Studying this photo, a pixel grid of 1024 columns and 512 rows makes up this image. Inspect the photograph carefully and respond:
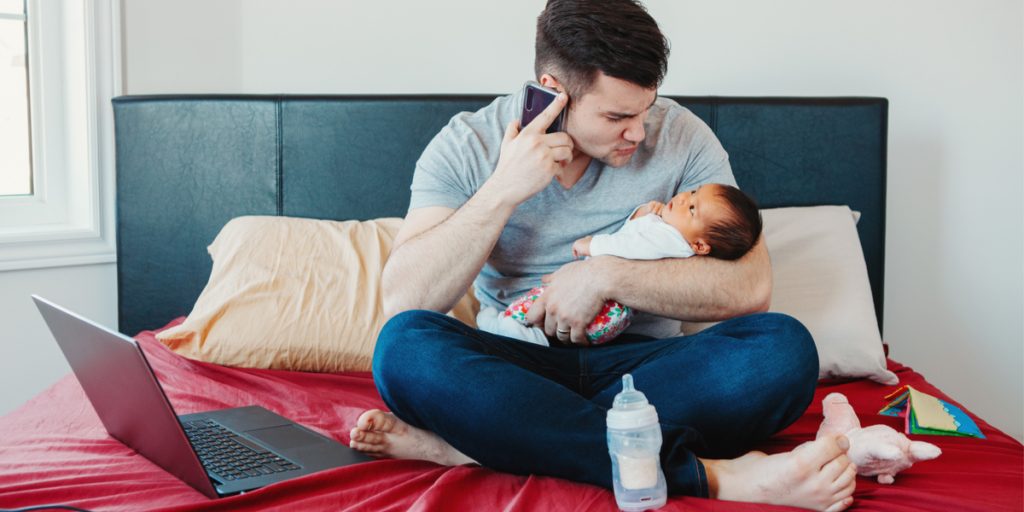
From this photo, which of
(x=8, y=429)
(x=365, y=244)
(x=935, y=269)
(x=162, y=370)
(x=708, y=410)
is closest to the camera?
(x=708, y=410)

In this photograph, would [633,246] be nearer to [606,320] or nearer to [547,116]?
[606,320]

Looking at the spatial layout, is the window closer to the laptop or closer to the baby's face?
the laptop

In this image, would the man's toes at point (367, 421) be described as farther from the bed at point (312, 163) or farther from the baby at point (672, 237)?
the bed at point (312, 163)

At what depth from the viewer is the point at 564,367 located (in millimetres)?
1602

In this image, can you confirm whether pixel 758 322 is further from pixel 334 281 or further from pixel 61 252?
pixel 61 252

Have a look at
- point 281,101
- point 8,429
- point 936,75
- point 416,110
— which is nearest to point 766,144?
point 936,75

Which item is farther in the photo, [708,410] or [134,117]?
[134,117]

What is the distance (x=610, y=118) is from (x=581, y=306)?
332mm

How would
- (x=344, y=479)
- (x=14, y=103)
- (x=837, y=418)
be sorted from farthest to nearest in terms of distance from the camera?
(x=14, y=103) < (x=837, y=418) < (x=344, y=479)

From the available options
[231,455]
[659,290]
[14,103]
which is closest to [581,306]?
[659,290]

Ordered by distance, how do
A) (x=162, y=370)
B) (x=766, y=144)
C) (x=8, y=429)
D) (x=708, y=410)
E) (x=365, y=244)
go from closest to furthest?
(x=708, y=410), (x=8, y=429), (x=162, y=370), (x=365, y=244), (x=766, y=144)

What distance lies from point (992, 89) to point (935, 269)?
465 mm

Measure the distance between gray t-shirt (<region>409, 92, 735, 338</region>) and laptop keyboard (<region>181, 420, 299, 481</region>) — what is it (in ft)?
1.77

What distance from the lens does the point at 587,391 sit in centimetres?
159
